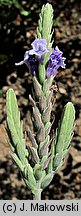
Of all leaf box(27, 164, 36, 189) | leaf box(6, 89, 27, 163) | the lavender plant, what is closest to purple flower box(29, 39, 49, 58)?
the lavender plant

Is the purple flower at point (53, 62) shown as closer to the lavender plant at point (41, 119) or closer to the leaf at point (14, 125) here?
the lavender plant at point (41, 119)

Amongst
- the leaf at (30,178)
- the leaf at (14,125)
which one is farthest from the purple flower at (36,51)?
the leaf at (30,178)

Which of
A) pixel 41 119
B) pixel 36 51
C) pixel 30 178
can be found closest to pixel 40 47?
pixel 36 51

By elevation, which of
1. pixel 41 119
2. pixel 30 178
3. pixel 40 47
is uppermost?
pixel 40 47

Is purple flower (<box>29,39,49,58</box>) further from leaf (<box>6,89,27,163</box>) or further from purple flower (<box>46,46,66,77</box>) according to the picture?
leaf (<box>6,89,27,163</box>)

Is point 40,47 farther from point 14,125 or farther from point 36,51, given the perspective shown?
point 14,125

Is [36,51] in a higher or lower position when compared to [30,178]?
higher

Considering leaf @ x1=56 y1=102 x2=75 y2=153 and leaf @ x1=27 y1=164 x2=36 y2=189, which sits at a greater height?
leaf @ x1=56 y1=102 x2=75 y2=153

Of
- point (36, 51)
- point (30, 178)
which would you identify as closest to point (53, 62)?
point (36, 51)

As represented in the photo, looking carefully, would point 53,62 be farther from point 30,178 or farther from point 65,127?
point 30,178

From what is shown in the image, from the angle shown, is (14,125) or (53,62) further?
(14,125)
